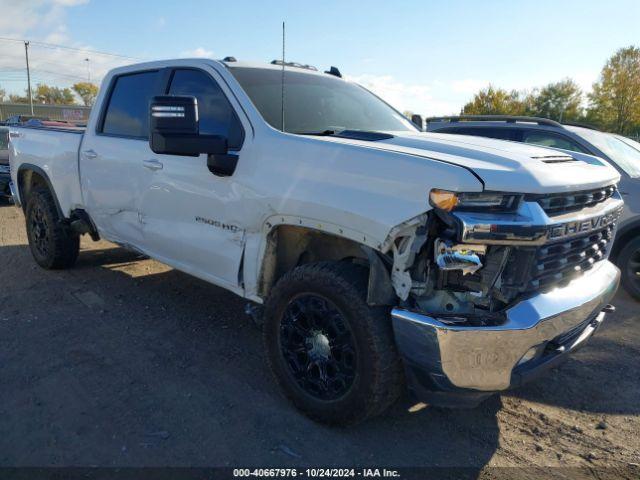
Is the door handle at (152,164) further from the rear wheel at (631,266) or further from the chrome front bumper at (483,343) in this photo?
the rear wheel at (631,266)

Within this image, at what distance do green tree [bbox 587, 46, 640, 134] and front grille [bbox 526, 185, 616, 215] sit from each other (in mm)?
46765

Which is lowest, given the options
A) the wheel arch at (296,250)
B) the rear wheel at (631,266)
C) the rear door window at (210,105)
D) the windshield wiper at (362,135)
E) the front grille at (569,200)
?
the rear wheel at (631,266)

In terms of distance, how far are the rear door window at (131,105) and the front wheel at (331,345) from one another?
2.10m

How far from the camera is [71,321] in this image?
4250mm

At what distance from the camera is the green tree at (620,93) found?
41469 mm

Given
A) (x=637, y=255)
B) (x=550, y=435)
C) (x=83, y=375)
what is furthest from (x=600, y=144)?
(x=83, y=375)

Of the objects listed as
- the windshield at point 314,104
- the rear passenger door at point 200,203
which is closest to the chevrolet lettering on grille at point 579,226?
the windshield at point 314,104

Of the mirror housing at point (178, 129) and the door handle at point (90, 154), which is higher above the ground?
the mirror housing at point (178, 129)

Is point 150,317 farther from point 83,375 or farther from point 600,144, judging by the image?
point 600,144

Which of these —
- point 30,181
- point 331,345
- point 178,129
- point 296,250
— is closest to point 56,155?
point 30,181

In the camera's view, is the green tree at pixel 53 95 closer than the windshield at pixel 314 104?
No

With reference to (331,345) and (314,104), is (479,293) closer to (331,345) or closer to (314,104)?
(331,345)

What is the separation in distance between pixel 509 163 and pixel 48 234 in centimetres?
485

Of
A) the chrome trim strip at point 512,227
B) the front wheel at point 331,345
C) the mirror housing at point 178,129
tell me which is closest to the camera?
the chrome trim strip at point 512,227
